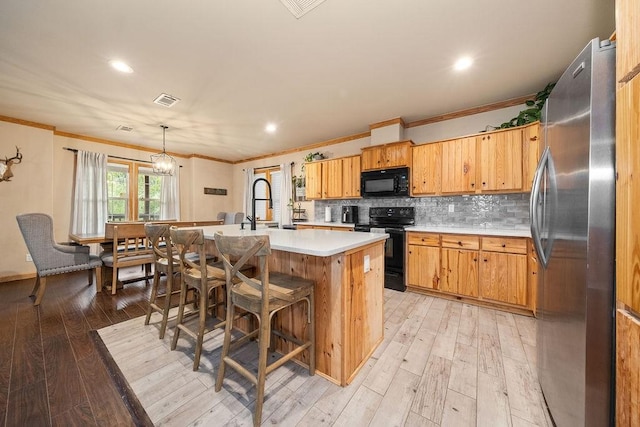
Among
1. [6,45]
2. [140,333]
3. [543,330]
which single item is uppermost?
[6,45]

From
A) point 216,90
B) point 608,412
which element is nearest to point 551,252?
point 608,412

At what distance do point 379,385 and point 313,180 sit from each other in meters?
3.84

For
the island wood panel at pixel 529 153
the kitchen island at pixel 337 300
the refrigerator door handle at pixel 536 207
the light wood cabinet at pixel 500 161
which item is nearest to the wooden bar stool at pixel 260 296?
the kitchen island at pixel 337 300

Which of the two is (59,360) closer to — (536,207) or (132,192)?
(536,207)

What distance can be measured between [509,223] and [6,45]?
5707 millimetres

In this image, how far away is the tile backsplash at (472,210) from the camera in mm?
3088

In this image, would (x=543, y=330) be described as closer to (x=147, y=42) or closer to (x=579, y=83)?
(x=579, y=83)

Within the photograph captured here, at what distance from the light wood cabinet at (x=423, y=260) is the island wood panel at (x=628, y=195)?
2.40 m

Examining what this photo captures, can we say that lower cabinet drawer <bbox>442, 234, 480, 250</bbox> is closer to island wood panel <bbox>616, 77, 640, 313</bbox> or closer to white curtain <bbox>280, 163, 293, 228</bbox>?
island wood panel <bbox>616, 77, 640, 313</bbox>

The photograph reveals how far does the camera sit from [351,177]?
4301mm

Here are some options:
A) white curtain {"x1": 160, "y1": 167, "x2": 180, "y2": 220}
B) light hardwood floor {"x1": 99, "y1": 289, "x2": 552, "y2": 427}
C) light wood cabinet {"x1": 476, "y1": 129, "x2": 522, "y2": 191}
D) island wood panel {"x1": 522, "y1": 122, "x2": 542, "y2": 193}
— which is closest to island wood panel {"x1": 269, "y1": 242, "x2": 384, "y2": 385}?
light hardwood floor {"x1": 99, "y1": 289, "x2": 552, "y2": 427}

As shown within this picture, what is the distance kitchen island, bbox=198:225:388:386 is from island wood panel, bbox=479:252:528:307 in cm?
171

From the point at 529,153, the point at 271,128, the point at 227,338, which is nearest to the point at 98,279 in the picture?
the point at 227,338

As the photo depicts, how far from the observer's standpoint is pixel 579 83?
1.00 m
